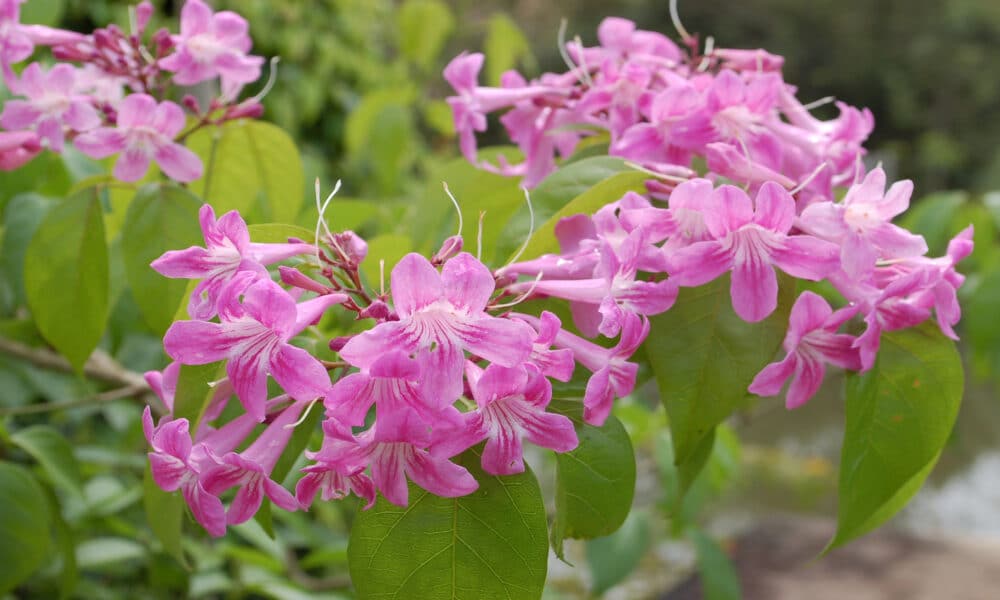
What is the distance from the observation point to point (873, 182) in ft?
1.57

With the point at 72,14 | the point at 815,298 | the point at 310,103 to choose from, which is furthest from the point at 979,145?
the point at 815,298

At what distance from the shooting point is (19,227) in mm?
775

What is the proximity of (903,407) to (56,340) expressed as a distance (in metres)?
0.57

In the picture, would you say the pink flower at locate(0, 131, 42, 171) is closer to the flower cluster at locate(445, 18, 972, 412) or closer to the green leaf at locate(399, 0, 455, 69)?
the flower cluster at locate(445, 18, 972, 412)

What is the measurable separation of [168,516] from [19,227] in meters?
0.36

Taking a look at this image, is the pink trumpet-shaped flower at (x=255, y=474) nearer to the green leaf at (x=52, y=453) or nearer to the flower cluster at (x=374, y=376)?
the flower cluster at (x=374, y=376)

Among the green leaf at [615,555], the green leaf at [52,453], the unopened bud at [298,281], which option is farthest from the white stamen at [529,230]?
the green leaf at [615,555]

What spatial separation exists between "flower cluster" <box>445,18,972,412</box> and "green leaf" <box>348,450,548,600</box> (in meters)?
0.06

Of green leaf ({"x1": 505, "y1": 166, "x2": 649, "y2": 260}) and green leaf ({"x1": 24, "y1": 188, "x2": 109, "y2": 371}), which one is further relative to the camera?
green leaf ({"x1": 24, "y1": 188, "x2": 109, "y2": 371})

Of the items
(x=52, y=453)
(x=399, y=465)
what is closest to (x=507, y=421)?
(x=399, y=465)

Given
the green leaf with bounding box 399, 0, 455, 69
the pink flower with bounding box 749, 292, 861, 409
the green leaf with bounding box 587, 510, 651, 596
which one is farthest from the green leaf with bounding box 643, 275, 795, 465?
the green leaf with bounding box 399, 0, 455, 69

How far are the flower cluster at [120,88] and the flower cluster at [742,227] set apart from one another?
0.25 meters

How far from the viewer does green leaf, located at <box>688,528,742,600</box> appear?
1.62 meters

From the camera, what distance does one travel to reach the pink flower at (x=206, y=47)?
68 cm
